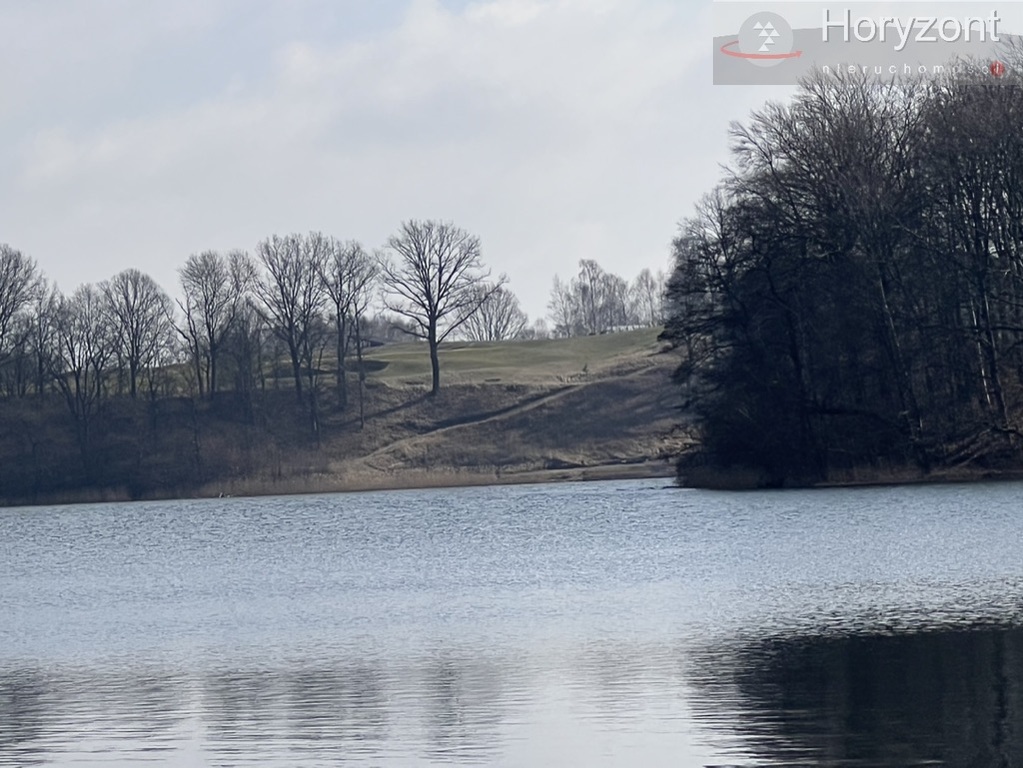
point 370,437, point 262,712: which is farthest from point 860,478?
point 370,437

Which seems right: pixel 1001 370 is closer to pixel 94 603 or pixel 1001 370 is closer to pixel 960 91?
pixel 960 91

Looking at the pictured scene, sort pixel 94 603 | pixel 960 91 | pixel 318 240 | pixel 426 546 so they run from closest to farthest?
1. pixel 94 603
2. pixel 426 546
3. pixel 960 91
4. pixel 318 240

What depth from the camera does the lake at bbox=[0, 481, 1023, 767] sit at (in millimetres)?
12023

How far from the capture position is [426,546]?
35.1 meters

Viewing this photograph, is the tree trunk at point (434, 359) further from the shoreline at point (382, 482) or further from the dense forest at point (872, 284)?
the dense forest at point (872, 284)

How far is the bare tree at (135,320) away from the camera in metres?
92.2

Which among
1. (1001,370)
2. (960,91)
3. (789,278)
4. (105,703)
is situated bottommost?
(105,703)

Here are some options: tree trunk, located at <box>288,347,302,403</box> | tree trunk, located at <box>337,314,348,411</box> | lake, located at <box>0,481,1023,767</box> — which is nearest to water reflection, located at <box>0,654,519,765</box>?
lake, located at <box>0,481,1023,767</box>

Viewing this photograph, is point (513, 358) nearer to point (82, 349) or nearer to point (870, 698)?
point (82, 349)

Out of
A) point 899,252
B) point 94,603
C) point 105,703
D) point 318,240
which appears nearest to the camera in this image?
point 105,703

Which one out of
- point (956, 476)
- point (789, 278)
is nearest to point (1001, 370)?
point (956, 476)

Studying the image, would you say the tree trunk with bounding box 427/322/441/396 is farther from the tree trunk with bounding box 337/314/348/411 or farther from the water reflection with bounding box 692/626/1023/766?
the water reflection with bounding box 692/626/1023/766

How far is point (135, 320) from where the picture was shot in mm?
92875

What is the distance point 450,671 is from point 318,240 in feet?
258
